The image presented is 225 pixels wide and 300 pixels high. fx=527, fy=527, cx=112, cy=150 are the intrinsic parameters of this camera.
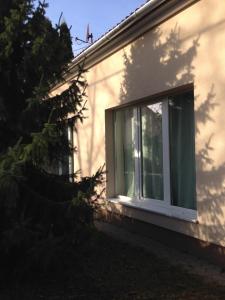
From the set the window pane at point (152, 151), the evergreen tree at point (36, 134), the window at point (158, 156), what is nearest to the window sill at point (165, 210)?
the window at point (158, 156)

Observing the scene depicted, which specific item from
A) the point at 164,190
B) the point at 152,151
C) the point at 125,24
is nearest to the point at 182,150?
the point at 164,190

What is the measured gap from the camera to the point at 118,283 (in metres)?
5.96

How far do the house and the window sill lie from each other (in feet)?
0.08

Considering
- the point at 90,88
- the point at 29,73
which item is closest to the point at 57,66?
the point at 29,73

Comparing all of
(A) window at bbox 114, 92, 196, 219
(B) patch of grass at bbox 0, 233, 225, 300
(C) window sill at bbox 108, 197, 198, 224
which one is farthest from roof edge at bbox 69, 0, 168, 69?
(B) patch of grass at bbox 0, 233, 225, 300

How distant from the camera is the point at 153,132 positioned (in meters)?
8.91

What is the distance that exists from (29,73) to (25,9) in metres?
0.75

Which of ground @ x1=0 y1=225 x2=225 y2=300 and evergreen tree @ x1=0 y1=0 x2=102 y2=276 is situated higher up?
evergreen tree @ x1=0 y1=0 x2=102 y2=276

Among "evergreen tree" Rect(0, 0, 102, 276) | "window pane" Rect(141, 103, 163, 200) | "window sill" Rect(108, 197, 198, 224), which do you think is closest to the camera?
"evergreen tree" Rect(0, 0, 102, 276)

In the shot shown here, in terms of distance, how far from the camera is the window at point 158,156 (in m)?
7.73

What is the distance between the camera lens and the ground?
5.50 m

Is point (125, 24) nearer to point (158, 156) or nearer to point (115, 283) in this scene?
point (158, 156)

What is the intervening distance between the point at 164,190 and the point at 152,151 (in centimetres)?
89

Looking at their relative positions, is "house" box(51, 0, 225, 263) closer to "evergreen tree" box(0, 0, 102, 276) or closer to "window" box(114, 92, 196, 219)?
"window" box(114, 92, 196, 219)
